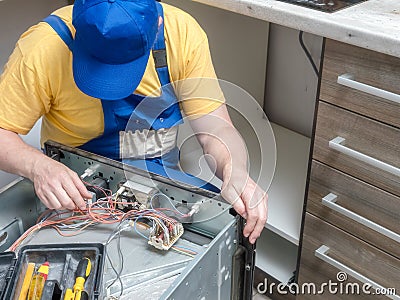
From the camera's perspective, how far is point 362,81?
937mm

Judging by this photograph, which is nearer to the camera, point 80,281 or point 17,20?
point 80,281

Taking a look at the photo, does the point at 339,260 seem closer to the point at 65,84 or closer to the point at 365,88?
the point at 365,88

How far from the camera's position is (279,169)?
4.88 ft

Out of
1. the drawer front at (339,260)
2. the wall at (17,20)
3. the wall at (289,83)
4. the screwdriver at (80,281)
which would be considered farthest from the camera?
the wall at (289,83)

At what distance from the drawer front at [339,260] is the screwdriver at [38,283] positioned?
61cm

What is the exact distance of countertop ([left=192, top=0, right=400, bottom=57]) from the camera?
0.86m

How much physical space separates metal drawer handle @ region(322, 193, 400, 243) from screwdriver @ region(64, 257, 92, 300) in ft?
1.73

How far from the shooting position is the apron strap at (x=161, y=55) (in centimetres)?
98

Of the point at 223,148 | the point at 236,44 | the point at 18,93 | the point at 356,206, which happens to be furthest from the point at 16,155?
the point at 236,44

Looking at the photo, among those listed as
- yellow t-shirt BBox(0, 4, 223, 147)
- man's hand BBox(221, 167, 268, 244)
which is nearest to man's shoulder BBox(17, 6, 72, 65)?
yellow t-shirt BBox(0, 4, 223, 147)

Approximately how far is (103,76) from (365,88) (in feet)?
1.44

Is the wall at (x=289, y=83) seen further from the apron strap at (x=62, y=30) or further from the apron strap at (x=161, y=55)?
the apron strap at (x=62, y=30)

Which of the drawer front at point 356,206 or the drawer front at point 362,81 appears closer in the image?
the drawer front at point 362,81

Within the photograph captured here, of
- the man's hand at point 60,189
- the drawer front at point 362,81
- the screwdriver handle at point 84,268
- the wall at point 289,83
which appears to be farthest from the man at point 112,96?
the wall at point 289,83
